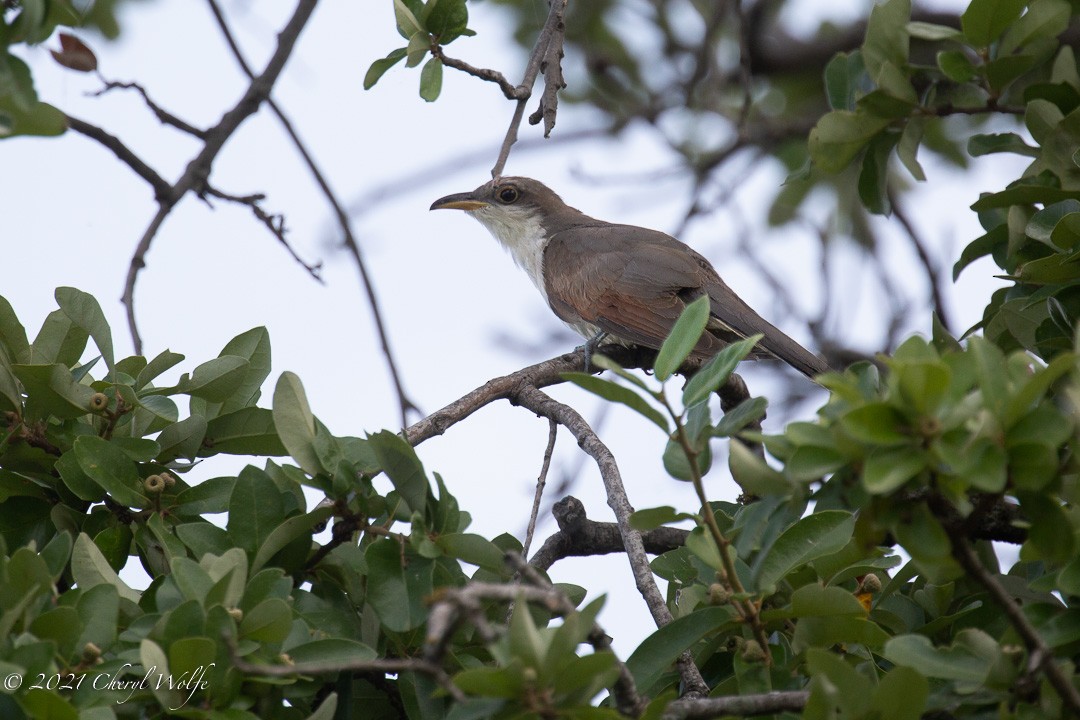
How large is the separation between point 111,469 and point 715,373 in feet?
4.53

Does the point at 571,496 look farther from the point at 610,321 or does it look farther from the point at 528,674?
the point at 610,321

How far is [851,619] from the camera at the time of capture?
87.7 inches

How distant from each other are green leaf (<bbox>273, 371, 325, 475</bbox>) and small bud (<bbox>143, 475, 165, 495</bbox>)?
360mm

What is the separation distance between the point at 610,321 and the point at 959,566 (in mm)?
4078

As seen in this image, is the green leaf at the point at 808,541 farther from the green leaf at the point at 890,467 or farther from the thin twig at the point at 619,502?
the green leaf at the point at 890,467

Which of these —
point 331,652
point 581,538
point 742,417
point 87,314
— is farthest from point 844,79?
point 331,652

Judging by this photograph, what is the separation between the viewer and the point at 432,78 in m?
3.42

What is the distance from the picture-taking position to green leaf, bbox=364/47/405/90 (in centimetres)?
341

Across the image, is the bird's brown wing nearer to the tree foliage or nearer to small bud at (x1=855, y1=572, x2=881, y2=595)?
the tree foliage

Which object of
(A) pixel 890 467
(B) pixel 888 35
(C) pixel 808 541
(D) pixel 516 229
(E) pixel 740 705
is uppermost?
(D) pixel 516 229

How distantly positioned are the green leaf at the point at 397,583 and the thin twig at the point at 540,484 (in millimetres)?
377

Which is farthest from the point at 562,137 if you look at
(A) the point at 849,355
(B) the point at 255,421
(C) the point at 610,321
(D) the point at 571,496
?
(B) the point at 255,421

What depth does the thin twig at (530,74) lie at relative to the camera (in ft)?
11.0

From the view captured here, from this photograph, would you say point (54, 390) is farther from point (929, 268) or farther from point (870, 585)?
point (929, 268)
